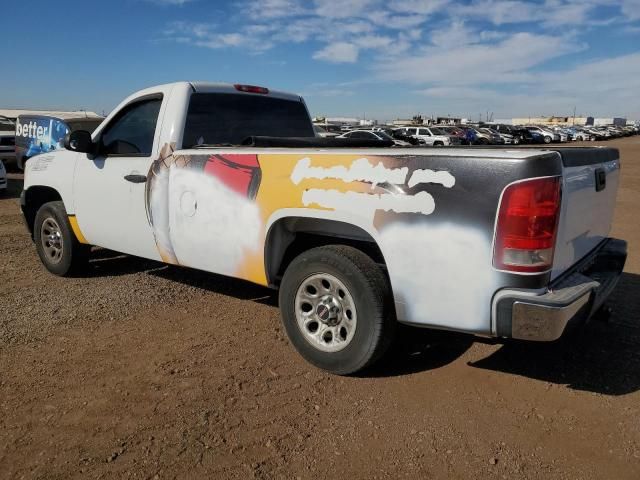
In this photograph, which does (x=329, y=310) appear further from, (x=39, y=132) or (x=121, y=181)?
(x=39, y=132)

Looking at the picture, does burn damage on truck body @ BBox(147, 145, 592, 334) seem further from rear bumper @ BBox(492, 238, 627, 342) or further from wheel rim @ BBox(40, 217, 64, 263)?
wheel rim @ BBox(40, 217, 64, 263)

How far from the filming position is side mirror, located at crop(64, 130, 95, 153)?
4930mm

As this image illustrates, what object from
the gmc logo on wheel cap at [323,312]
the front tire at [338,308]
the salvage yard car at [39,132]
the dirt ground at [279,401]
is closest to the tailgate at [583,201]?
the dirt ground at [279,401]

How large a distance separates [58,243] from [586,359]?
17.0ft

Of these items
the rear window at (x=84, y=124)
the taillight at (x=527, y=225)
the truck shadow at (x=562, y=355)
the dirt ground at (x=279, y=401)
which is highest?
the rear window at (x=84, y=124)

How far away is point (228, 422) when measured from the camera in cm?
308

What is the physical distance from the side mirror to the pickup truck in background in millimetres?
12

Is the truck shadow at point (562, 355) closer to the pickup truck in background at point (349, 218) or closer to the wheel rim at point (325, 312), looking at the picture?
the wheel rim at point (325, 312)

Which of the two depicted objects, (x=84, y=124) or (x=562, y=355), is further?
(x=84, y=124)

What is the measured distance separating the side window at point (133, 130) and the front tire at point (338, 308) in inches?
77.4

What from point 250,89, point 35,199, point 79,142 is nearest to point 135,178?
point 79,142

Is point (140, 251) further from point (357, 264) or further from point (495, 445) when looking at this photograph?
point (495, 445)

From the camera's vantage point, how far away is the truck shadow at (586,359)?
357 cm

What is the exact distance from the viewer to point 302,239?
401 cm
